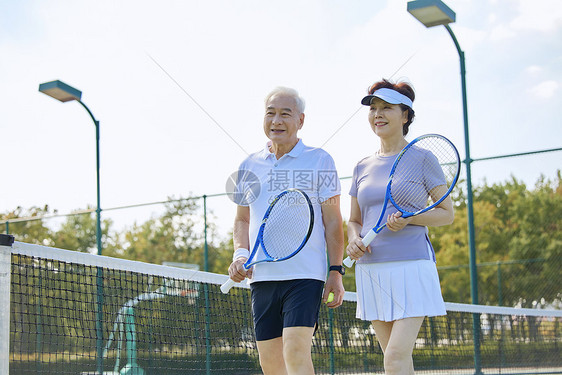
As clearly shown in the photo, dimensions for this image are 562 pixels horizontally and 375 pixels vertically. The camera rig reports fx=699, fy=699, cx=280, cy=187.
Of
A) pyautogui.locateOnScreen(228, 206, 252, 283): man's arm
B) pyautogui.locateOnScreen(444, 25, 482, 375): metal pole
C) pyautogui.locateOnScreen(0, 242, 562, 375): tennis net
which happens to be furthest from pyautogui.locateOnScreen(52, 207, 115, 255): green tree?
pyautogui.locateOnScreen(228, 206, 252, 283): man's arm

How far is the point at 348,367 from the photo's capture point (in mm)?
6758

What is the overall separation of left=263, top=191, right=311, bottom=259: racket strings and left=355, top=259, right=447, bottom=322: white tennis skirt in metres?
0.44

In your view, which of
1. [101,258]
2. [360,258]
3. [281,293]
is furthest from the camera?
[101,258]

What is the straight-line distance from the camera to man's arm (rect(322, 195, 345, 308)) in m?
3.12

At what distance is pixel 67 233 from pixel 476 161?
18.6 metres

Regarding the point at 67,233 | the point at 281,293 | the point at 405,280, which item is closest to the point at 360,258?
the point at 405,280

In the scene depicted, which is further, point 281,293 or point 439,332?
point 439,332

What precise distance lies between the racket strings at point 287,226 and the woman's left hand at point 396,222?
0.38 meters

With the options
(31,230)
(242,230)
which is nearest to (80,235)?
(31,230)

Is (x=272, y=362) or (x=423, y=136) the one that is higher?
(x=423, y=136)

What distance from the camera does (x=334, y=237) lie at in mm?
3119

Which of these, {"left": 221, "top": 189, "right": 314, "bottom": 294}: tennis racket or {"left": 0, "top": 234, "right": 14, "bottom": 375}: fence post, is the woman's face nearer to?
{"left": 221, "top": 189, "right": 314, "bottom": 294}: tennis racket

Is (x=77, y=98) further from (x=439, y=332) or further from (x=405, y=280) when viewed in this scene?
(x=405, y=280)

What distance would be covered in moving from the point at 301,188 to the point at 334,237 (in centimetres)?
26
